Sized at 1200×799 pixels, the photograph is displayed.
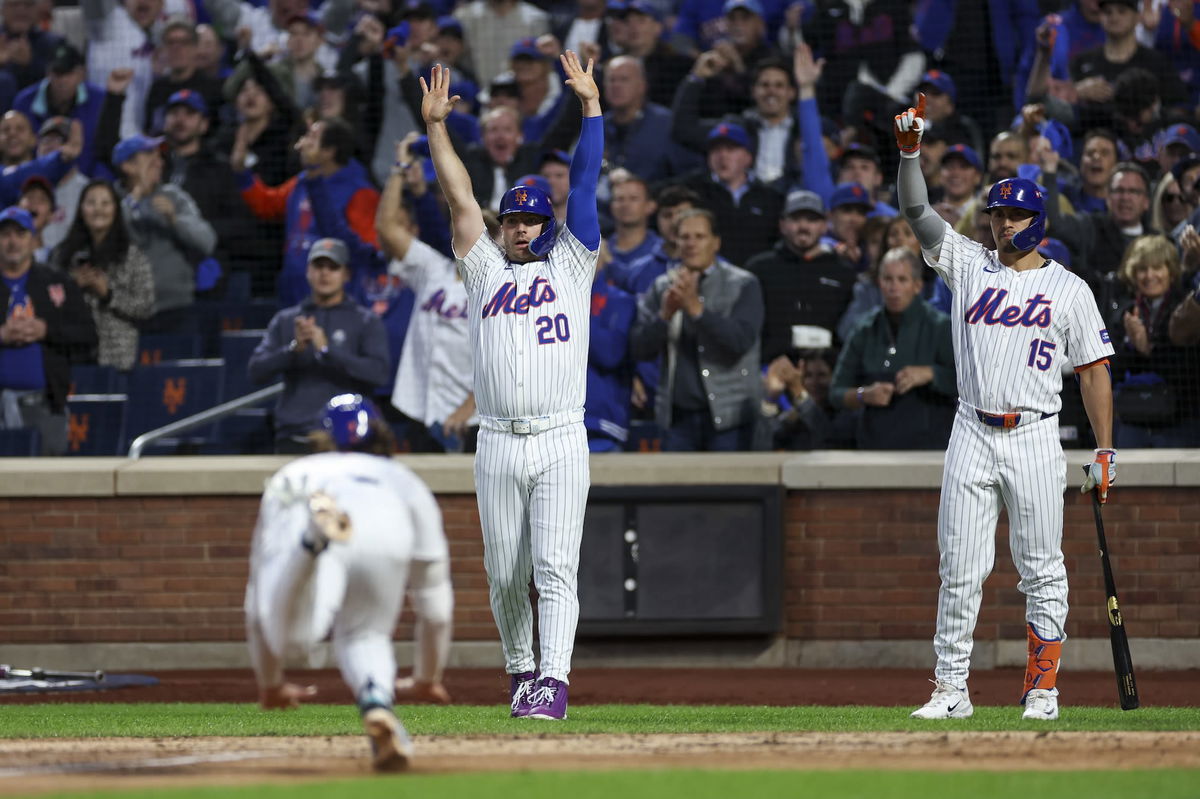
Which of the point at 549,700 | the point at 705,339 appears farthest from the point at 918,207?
the point at 705,339

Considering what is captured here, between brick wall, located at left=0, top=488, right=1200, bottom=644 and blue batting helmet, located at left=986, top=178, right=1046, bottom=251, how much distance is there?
320 cm

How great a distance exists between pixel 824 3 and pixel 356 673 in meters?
8.62

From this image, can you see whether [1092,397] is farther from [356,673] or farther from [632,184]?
[632,184]

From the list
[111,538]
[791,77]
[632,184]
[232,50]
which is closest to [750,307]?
[632,184]

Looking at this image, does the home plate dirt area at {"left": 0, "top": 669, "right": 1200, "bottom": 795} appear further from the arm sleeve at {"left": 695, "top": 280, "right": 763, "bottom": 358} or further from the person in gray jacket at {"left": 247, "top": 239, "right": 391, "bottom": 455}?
the person in gray jacket at {"left": 247, "top": 239, "right": 391, "bottom": 455}

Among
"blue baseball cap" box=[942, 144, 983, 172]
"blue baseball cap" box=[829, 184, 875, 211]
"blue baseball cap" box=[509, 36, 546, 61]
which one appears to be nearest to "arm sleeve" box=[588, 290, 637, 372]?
"blue baseball cap" box=[829, 184, 875, 211]

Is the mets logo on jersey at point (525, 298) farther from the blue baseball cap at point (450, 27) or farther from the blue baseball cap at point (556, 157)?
the blue baseball cap at point (450, 27)

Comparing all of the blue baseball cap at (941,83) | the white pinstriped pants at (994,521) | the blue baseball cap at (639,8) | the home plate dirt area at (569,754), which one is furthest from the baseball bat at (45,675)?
the blue baseball cap at (941,83)

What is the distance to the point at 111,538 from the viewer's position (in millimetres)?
10617

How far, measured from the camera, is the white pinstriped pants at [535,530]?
6949 millimetres

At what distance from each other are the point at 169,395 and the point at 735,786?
7532mm

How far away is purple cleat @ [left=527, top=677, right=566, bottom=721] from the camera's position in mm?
6926

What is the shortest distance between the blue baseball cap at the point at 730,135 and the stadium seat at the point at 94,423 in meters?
4.23

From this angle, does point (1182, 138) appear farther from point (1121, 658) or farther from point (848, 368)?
point (1121, 658)
